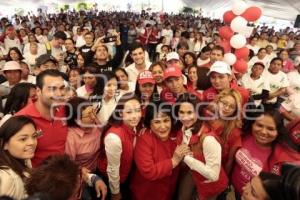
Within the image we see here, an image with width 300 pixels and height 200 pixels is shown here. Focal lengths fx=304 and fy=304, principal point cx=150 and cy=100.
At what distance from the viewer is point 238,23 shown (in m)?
4.68

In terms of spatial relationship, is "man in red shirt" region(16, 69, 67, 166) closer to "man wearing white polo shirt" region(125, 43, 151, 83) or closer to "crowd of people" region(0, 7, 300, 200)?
"crowd of people" region(0, 7, 300, 200)

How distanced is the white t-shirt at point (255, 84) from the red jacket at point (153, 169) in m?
2.76

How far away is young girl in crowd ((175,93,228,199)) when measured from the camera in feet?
7.77

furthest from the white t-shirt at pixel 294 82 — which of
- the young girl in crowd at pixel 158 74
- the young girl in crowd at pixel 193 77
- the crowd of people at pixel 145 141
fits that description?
the young girl in crowd at pixel 158 74

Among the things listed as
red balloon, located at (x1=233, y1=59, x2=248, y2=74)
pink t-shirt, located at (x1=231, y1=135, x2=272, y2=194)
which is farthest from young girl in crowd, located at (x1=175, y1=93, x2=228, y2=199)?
red balloon, located at (x1=233, y1=59, x2=248, y2=74)

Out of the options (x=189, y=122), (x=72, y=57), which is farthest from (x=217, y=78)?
(x=72, y=57)

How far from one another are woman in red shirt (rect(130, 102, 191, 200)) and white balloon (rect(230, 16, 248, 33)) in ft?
8.59

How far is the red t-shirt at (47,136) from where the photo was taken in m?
2.46

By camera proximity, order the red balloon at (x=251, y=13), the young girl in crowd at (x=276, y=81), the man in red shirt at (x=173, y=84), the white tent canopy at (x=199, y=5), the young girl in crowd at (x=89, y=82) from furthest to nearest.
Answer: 1. the white tent canopy at (x=199, y=5)
2. the young girl in crowd at (x=276, y=81)
3. the red balloon at (x=251, y=13)
4. the young girl in crowd at (x=89, y=82)
5. the man in red shirt at (x=173, y=84)

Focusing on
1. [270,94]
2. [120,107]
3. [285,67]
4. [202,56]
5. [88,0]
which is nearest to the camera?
[120,107]

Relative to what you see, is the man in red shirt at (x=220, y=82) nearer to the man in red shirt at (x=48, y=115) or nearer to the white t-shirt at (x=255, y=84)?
the man in red shirt at (x=48, y=115)

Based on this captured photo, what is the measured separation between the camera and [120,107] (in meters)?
2.60

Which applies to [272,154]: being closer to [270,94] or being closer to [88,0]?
[270,94]

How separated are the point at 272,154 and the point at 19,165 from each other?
185cm
